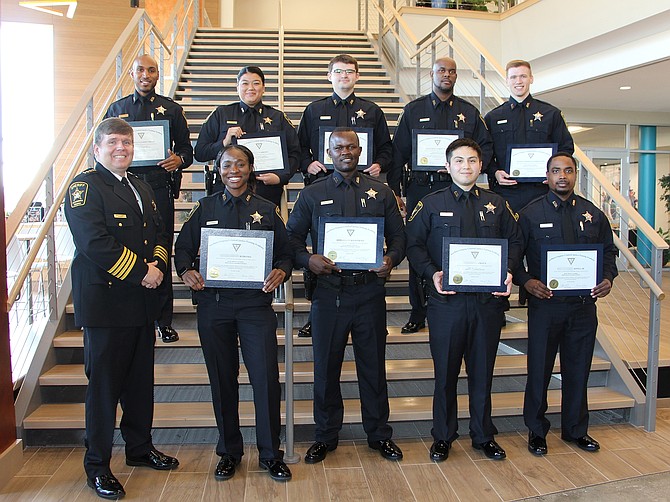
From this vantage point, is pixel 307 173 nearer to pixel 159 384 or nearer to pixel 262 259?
pixel 262 259

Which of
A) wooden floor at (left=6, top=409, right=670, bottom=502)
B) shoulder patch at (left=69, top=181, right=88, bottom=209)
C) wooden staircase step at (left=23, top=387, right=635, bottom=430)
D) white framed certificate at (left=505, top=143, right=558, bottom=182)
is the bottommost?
wooden floor at (left=6, top=409, right=670, bottom=502)

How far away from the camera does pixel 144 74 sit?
3967mm

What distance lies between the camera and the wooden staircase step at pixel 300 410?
3.44 m

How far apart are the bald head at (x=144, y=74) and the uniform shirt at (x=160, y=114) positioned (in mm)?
47

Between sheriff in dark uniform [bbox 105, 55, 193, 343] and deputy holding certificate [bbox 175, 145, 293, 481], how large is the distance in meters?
0.79

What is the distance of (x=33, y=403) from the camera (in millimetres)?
3551

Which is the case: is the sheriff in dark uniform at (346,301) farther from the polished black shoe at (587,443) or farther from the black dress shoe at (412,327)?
the polished black shoe at (587,443)

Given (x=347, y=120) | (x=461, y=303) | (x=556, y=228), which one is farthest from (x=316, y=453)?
(x=347, y=120)

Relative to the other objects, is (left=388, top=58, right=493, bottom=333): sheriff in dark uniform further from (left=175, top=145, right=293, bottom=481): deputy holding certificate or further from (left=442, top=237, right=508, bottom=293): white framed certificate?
(left=175, top=145, right=293, bottom=481): deputy holding certificate

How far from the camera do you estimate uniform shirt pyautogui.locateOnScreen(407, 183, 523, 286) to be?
328 centimetres

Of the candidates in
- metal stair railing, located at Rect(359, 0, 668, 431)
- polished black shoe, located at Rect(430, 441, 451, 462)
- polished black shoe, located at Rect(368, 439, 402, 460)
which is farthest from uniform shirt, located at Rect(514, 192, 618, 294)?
polished black shoe, located at Rect(368, 439, 402, 460)

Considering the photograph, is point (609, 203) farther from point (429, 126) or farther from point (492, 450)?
point (492, 450)

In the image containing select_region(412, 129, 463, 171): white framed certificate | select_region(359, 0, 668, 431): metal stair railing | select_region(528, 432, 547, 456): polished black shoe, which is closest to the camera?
select_region(528, 432, 547, 456): polished black shoe

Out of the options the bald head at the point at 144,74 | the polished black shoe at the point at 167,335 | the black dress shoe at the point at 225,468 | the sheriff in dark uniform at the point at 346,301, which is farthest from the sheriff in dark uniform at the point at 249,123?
the black dress shoe at the point at 225,468
